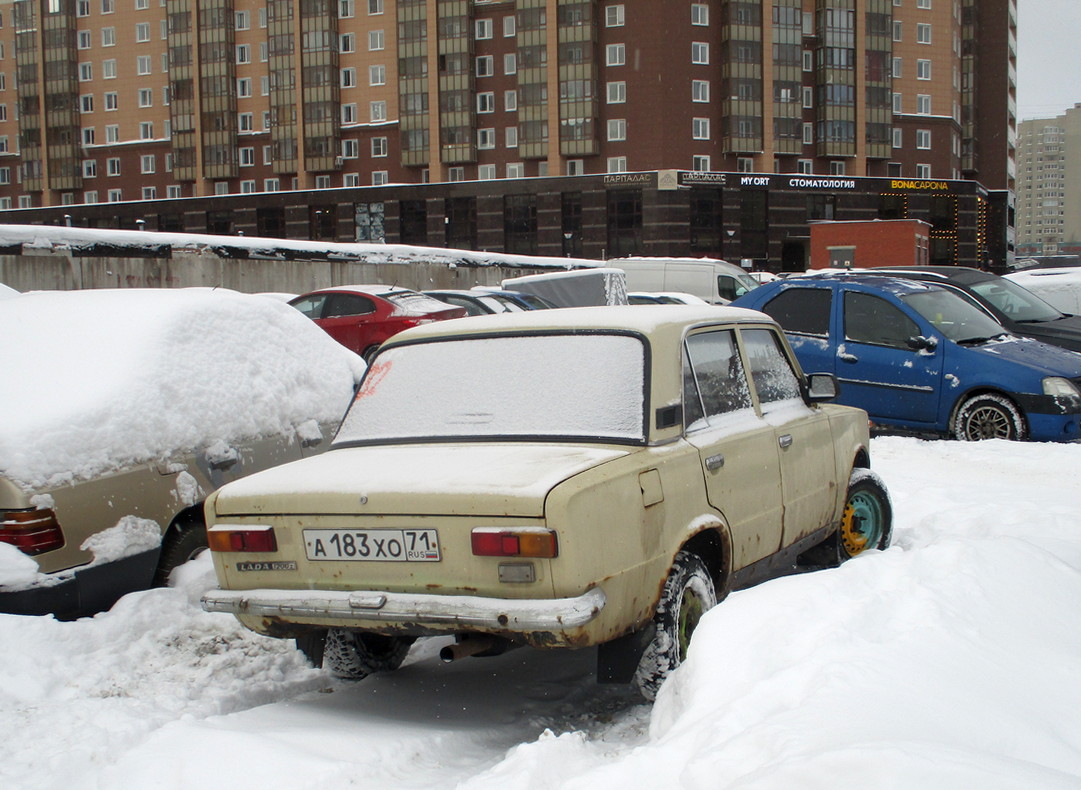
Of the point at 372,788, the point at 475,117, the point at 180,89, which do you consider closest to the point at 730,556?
the point at 372,788

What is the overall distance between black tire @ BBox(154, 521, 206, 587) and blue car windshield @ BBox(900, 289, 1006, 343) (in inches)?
291

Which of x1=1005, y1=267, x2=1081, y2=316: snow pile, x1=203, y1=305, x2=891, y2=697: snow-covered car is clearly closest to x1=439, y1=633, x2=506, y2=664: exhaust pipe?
x1=203, y1=305, x2=891, y2=697: snow-covered car

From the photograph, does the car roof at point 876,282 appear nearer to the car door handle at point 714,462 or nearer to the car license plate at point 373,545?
the car door handle at point 714,462

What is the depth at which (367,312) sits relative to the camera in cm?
1526

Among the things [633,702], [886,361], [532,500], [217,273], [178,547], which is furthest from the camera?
[217,273]

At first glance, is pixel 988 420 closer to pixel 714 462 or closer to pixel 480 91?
pixel 714 462

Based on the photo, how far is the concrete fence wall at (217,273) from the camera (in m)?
16.1

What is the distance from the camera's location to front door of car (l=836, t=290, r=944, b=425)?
988 centimetres

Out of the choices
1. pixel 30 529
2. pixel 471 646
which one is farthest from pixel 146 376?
pixel 471 646

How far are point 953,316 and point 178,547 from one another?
8.02m

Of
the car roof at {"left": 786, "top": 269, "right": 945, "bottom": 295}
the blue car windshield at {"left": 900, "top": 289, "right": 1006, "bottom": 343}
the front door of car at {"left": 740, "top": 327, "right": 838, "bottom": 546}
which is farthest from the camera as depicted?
the car roof at {"left": 786, "top": 269, "right": 945, "bottom": 295}

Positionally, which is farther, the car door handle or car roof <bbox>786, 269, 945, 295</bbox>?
car roof <bbox>786, 269, 945, 295</bbox>

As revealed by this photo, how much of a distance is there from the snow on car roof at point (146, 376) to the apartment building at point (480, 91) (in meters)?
Answer: 51.2

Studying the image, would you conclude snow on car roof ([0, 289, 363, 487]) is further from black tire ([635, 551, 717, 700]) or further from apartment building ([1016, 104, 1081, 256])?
apartment building ([1016, 104, 1081, 256])
